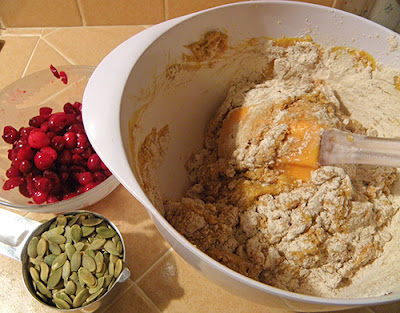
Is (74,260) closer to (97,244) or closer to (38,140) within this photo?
(97,244)

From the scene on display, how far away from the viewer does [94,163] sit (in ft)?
2.51

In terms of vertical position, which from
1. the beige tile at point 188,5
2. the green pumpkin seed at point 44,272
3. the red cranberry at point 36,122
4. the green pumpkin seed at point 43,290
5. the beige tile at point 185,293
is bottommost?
the beige tile at point 185,293

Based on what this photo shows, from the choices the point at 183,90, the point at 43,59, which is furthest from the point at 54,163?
the point at 43,59

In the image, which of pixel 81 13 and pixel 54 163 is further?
pixel 81 13

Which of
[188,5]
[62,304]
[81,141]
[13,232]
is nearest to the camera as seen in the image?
[62,304]

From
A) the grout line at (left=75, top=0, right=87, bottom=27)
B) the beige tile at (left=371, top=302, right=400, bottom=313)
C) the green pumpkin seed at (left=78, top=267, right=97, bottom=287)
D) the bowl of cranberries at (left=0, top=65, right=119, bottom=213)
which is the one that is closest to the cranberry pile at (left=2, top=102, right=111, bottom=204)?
the bowl of cranberries at (left=0, top=65, right=119, bottom=213)

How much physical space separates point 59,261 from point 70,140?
0.29 meters

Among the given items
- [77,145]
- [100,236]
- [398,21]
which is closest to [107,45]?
[77,145]

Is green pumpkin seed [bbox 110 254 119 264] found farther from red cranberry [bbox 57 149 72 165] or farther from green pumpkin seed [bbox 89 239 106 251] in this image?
red cranberry [bbox 57 149 72 165]

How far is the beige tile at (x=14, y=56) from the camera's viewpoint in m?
1.03

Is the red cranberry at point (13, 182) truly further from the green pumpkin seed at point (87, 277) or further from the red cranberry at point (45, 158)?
the green pumpkin seed at point (87, 277)

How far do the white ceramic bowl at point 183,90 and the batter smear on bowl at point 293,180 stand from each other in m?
0.03

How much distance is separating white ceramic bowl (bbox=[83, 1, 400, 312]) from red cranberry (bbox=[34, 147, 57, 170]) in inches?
10.3

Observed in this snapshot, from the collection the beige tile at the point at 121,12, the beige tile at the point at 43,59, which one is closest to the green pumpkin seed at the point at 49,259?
the beige tile at the point at 43,59
